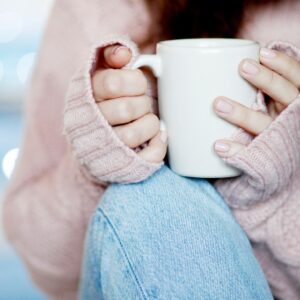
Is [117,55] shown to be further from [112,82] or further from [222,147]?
[222,147]

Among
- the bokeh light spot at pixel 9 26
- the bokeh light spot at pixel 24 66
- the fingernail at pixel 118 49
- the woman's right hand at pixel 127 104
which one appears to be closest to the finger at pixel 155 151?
the woman's right hand at pixel 127 104

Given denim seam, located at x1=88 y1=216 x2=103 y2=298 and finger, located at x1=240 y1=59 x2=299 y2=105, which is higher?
finger, located at x1=240 y1=59 x2=299 y2=105

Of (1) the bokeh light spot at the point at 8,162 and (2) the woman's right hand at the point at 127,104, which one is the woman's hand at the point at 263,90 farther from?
(1) the bokeh light spot at the point at 8,162

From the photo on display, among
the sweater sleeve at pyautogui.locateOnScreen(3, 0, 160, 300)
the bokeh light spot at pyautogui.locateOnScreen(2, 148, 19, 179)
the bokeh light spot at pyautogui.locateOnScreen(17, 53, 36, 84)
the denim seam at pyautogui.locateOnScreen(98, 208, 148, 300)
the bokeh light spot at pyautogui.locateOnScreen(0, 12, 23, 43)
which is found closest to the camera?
the denim seam at pyautogui.locateOnScreen(98, 208, 148, 300)

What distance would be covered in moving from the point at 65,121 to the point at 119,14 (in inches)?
10.3

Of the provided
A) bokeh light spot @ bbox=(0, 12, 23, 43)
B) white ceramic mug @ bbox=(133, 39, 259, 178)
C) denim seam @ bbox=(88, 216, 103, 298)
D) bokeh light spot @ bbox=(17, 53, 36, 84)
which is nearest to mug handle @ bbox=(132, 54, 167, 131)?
white ceramic mug @ bbox=(133, 39, 259, 178)

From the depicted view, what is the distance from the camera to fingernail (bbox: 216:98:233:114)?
2.12 feet

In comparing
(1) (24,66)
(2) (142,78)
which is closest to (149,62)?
(2) (142,78)

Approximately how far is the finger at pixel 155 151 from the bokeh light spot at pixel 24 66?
187cm

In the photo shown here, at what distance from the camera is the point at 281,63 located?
67 cm

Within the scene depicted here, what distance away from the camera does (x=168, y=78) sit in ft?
2.18

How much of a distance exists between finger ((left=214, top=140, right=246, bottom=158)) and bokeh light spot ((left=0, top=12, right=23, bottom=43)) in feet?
7.16

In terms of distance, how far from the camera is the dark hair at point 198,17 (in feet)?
2.90

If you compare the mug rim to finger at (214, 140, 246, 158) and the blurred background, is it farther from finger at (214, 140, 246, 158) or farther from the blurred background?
the blurred background
